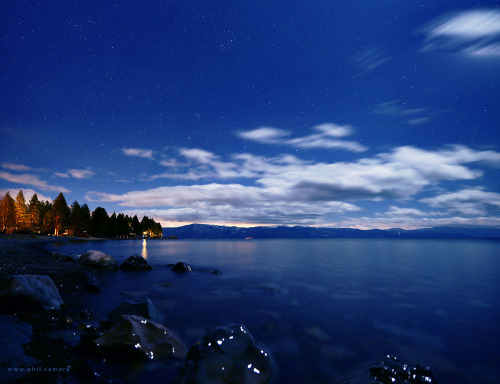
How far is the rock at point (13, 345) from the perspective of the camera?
4102mm

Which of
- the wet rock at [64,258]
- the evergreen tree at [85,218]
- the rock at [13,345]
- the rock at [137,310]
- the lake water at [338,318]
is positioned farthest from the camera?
the evergreen tree at [85,218]

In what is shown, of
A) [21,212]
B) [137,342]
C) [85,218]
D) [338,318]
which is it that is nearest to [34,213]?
[21,212]

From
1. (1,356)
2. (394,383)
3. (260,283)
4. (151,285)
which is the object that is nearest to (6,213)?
(151,285)

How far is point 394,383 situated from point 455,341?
6.12 m

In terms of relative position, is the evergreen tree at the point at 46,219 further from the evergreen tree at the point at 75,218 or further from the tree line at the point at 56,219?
the evergreen tree at the point at 75,218

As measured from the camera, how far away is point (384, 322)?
31.1 feet

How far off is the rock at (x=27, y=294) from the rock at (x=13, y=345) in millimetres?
929

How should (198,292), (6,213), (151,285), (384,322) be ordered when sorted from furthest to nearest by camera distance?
(6,213), (151,285), (198,292), (384,322)

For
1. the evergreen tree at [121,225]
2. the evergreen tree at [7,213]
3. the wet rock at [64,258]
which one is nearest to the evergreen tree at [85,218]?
the evergreen tree at [121,225]

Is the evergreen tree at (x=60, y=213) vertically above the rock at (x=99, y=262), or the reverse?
the evergreen tree at (x=60, y=213)

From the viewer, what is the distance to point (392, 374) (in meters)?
4.26

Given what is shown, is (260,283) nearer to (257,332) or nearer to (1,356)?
(257,332)

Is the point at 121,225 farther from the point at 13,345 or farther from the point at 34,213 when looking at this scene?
the point at 13,345

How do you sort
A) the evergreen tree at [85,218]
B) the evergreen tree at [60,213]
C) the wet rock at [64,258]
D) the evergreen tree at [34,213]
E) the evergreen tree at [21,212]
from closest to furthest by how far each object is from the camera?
the wet rock at [64,258] < the evergreen tree at [21,212] < the evergreen tree at [34,213] < the evergreen tree at [60,213] < the evergreen tree at [85,218]
